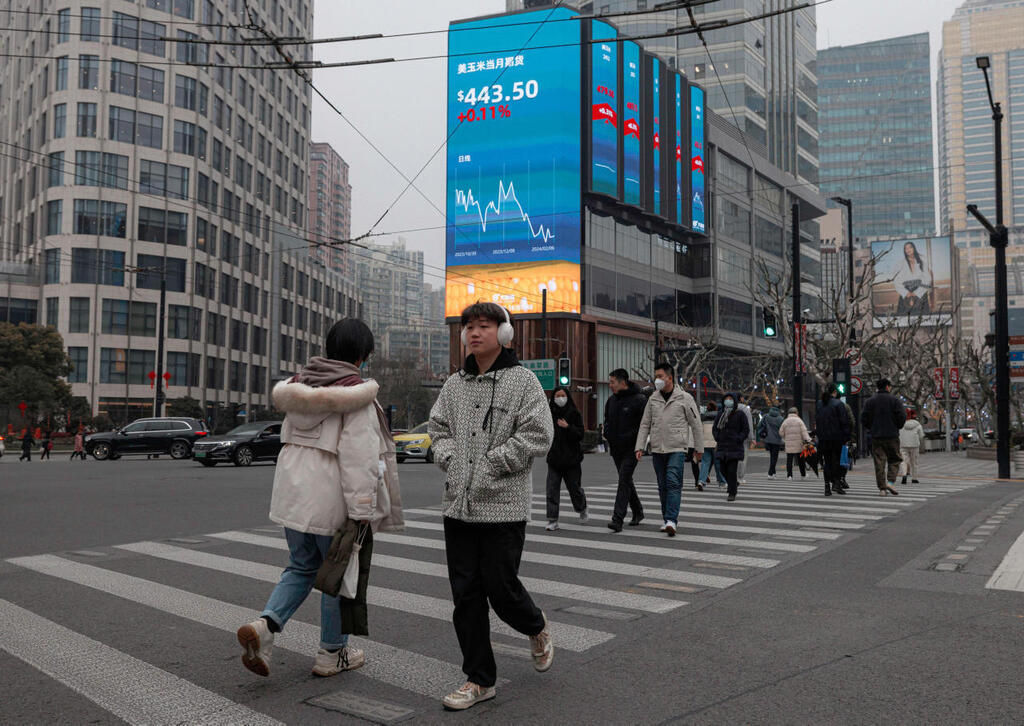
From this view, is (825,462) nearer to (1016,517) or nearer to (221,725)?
(1016,517)

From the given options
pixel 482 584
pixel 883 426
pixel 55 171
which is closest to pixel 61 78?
pixel 55 171

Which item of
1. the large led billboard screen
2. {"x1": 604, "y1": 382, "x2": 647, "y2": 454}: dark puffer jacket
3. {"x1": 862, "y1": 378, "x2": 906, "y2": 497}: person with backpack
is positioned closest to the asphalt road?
{"x1": 604, "y1": 382, "x2": 647, "y2": 454}: dark puffer jacket

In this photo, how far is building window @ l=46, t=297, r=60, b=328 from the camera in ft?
190

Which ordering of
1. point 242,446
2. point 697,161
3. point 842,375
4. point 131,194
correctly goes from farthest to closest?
point 697,161 → point 131,194 → point 242,446 → point 842,375

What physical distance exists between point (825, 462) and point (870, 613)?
376 inches

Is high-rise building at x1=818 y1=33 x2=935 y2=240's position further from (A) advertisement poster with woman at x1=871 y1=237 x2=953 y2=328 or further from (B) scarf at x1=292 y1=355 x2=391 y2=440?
(B) scarf at x1=292 y1=355 x2=391 y2=440

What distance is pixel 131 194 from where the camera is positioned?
195ft

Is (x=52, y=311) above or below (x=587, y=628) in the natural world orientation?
above

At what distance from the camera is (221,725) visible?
3.68 meters

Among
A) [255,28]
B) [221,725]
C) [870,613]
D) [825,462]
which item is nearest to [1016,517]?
[825,462]

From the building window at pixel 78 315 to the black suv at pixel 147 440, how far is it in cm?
2767

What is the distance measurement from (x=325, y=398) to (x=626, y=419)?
659 centimetres

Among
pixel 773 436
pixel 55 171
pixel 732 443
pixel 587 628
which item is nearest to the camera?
pixel 587 628

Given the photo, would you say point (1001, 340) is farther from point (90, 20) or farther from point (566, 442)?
point (90, 20)
